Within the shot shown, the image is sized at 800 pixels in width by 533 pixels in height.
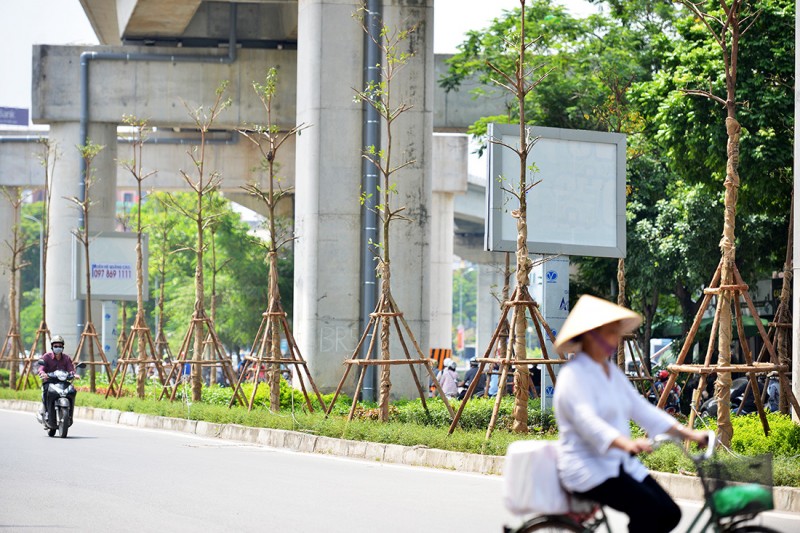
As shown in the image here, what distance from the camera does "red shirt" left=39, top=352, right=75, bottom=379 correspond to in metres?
20.7

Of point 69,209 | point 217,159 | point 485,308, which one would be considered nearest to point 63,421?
point 69,209

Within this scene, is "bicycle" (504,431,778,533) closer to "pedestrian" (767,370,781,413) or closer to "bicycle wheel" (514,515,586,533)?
"bicycle wheel" (514,515,586,533)

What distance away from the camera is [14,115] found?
9675 centimetres

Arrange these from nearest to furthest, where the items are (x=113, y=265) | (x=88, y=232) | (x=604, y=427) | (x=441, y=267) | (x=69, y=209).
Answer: (x=604, y=427) → (x=88, y=232) → (x=69, y=209) → (x=113, y=265) → (x=441, y=267)

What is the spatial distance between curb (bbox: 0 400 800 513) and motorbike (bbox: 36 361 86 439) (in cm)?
259

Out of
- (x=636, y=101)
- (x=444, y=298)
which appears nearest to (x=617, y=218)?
(x=636, y=101)

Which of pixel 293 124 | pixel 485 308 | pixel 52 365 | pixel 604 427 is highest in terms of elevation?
pixel 293 124

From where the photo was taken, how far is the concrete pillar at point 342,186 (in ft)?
94.6

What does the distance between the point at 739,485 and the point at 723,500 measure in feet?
0.36

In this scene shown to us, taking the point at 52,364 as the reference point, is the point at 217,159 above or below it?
above

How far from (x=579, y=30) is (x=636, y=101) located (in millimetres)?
6724

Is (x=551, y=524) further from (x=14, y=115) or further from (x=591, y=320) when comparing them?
(x=14, y=115)

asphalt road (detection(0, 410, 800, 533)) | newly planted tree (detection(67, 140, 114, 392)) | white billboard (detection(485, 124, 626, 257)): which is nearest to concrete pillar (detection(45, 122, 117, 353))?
newly planted tree (detection(67, 140, 114, 392))

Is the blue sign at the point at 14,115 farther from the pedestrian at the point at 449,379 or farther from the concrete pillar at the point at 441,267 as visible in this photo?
the pedestrian at the point at 449,379
